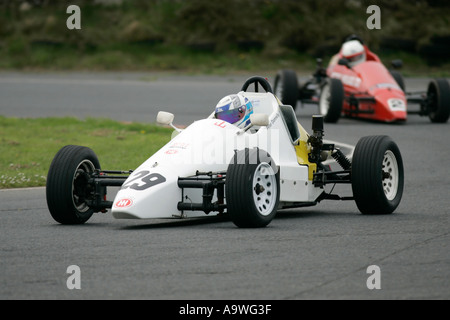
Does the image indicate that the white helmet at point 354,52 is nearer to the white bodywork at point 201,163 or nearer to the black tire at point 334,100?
the black tire at point 334,100

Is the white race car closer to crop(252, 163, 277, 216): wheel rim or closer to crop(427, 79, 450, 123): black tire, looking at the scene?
crop(252, 163, 277, 216): wheel rim

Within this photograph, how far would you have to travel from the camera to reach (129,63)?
36.9 metres

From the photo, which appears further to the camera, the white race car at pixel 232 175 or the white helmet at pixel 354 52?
the white helmet at pixel 354 52

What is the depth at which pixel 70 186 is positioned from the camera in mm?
10000

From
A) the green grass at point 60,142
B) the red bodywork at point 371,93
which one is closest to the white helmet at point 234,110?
the green grass at point 60,142

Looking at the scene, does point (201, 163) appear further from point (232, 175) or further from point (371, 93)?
point (371, 93)

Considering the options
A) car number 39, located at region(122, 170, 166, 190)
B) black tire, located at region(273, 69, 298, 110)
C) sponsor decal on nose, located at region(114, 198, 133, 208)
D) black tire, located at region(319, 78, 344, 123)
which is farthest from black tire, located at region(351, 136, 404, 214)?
black tire, located at region(273, 69, 298, 110)

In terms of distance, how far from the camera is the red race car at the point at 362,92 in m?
21.4

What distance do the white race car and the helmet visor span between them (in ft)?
0.68

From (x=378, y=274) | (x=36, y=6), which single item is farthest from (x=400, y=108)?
(x=36, y=6)

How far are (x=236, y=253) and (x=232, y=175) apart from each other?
48.7 inches

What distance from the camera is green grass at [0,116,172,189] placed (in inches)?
596

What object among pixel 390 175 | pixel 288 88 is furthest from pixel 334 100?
pixel 390 175
